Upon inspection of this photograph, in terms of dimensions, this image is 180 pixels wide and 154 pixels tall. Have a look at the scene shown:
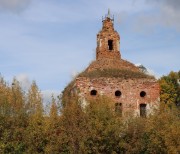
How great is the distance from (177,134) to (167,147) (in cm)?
102

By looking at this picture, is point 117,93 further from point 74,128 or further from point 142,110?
point 74,128

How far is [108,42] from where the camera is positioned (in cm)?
3750

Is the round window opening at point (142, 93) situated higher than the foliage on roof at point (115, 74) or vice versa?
the foliage on roof at point (115, 74)

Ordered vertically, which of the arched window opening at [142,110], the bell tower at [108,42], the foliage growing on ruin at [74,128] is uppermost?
the bell tower at [108,42]

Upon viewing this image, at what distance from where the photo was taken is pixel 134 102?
1289 inches

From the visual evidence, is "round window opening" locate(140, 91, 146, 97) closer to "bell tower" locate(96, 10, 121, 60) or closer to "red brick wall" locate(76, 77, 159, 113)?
"red brick wall" locate(76, 77, 159, 113)

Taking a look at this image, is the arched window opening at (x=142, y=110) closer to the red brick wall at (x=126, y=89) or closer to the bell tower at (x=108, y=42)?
the red brick wall at (x=126, y=89)

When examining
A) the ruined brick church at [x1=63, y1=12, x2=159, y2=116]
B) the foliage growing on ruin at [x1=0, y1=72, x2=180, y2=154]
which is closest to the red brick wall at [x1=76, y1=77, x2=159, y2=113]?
the ruined brick church at [x1=63, y1=12, x2=159, y2=116]

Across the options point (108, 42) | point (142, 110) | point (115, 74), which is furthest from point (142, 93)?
point (108, 42)

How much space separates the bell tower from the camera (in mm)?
36812

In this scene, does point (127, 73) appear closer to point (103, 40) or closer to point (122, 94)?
point (122, 94)

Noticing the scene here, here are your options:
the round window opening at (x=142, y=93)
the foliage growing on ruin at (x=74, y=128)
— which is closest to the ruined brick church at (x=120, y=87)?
the round window opening at (x=142, y=93)

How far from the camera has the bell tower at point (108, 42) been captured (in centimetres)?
3681

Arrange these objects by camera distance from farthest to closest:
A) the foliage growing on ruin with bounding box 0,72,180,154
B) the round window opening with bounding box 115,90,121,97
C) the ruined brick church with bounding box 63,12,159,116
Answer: the round window opening with bounding box 115,90,121,97 < the ruined brick church with bounding box 63,12,159,116 < the foliage growing on ruin with bounding box 0,72,180,154
